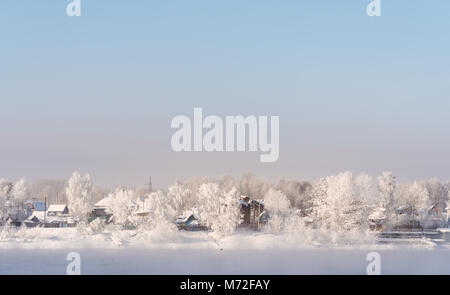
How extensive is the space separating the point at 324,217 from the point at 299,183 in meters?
36.6

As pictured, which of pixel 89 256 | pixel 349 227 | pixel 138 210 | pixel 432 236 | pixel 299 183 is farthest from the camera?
pixel 299 183

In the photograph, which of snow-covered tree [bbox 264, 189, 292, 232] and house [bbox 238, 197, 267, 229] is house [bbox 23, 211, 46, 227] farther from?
snow-covered tree [bbox 264, 189, 292, 232]

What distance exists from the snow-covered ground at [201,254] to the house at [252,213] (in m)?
6.53

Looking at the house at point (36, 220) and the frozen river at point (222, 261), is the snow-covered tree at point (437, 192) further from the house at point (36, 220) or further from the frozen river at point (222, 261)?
the house at point (36, 220)

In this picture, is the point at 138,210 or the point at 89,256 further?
the point at 138,210

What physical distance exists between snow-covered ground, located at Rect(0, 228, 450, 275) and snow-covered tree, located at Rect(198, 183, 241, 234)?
1.08 metres

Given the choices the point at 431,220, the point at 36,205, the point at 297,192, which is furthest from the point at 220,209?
the point at 36,205

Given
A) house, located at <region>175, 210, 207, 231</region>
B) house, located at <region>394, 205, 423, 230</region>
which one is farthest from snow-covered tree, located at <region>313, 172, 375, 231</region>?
house, located at <region>175, 210, 207, 231</region>

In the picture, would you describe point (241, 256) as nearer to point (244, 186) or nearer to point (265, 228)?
point (265, 228)

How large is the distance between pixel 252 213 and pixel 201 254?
66.8 ft

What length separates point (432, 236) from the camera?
5347 cm

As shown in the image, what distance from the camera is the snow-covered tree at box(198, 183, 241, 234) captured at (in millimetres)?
47778
